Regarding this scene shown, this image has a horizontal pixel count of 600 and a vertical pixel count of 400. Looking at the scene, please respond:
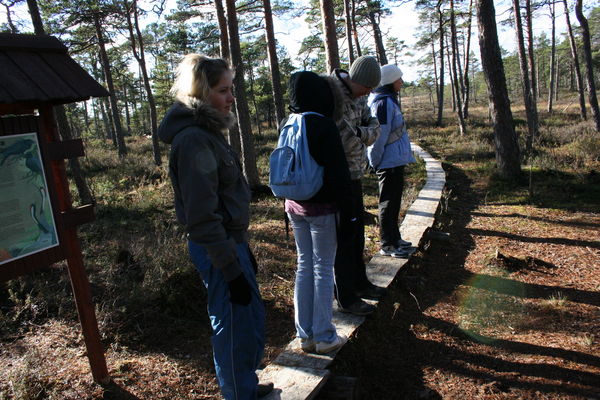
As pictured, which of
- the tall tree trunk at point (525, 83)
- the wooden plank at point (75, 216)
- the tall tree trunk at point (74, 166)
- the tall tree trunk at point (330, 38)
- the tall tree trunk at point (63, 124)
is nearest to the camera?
the wooden plank at point (75, 216)

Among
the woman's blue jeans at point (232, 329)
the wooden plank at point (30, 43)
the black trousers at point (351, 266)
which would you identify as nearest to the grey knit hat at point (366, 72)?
the black trousers at point (351, 266)

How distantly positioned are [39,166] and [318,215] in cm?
178

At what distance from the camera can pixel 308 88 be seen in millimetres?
2676

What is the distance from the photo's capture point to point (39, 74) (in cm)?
249

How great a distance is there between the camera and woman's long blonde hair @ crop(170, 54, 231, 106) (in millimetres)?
2014

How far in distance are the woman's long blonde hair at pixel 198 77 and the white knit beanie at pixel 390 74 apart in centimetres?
267

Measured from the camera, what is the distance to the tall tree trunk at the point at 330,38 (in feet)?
24.4

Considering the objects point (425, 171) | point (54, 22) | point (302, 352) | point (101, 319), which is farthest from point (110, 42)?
point (302, 352)

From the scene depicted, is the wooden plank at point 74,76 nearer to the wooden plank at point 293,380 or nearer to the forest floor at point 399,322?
the forest floor at point 399,322

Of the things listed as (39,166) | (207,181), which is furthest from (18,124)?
(207,181)

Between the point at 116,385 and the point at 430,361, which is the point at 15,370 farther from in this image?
the point at 430,361

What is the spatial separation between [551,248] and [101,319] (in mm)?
5168

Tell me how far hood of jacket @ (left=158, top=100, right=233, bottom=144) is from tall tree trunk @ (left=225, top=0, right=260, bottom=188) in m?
7.38

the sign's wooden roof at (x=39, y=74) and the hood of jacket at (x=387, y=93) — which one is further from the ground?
the sign's wooden roof at (x=39, y=74)
